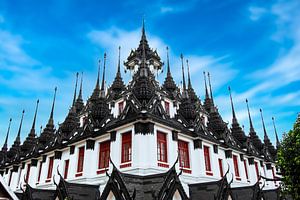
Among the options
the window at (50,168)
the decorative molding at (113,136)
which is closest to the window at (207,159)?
the decorative molding at (113,136)

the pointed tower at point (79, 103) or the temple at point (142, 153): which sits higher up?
the pointed tower at point (79, 103)

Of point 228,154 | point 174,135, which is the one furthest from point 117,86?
point 228,154

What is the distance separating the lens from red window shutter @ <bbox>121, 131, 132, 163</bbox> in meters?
19.6

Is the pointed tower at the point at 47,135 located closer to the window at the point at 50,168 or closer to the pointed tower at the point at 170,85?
the window at the point at 50,168

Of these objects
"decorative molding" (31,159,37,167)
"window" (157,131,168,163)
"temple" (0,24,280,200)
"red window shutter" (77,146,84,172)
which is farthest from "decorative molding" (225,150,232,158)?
"decorative molding" (31,159,37,167)

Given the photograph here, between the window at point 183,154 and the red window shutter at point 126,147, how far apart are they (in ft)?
14.1

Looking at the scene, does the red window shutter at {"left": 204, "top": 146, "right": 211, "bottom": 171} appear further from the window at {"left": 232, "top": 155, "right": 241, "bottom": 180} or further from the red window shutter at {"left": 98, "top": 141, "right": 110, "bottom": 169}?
the red window shutter at {"left": 98, "top": 141, "right": 110, "bottom": 169}

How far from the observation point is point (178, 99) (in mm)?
27703

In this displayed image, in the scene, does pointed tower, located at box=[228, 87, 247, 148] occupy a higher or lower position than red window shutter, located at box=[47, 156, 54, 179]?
higher

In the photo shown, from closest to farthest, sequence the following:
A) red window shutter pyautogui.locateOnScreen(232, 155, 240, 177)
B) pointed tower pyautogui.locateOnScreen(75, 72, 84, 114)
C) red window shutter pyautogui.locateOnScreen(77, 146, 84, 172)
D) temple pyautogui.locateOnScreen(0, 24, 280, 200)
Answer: temple pyautogui.locateOnScreen(0, 24, 280, 200) → red window shutter pyautogui.locateOnScreen(77, 146, 84, 172) → red window shutter pyautogui.locateOnScreen(232, 155, 240, 177) → pointed tower pyautogui.locateOnScreen(75, 72, 84, 114)

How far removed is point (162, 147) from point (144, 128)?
2104mm

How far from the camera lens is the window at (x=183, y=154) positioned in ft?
70.5

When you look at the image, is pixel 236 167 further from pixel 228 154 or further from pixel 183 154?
pixel 183 154

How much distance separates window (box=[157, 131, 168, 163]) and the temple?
0.24 feet
